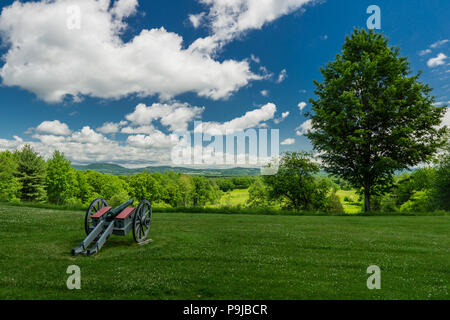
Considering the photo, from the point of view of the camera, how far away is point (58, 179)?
51094 mm

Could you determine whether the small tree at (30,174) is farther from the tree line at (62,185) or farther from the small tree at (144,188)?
the small tree at (144,188)

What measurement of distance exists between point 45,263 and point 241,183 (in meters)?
131

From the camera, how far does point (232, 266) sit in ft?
23.1

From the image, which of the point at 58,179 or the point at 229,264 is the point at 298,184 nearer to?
the point at 229,264

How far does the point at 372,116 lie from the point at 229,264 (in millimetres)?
18776

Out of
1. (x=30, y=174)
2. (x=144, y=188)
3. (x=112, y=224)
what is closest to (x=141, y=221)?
(x=112, y=224)

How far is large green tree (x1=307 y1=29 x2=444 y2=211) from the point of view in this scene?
1834 cm

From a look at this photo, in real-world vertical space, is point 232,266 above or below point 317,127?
below

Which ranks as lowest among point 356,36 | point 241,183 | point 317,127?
point 241,183

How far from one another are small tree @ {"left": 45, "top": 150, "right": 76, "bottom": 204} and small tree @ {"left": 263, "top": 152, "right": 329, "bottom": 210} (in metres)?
48.3

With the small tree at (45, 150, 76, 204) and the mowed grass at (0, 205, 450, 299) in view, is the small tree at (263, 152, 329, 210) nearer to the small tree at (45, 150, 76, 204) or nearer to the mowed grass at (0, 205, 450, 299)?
the mowed grass at (0, 205, 450, 299)

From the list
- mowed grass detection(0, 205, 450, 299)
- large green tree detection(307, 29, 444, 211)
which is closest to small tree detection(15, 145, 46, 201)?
mowed grass detection(0, 205, 450, 299)
